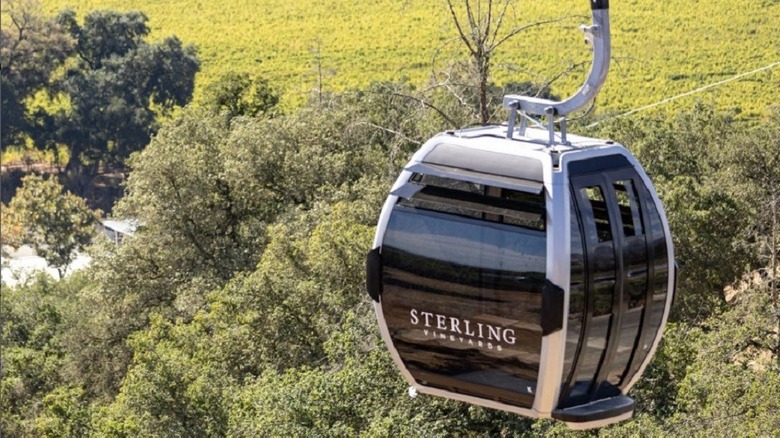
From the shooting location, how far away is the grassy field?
108 ft

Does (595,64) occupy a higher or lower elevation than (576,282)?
higher

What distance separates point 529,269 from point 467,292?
485 mm

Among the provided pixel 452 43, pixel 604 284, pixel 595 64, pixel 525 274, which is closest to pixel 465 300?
pixel 525 274

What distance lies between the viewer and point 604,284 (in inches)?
372

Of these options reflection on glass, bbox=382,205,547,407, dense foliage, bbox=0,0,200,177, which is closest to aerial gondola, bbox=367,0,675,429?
reflection on glass, bbox=382,205,547,407

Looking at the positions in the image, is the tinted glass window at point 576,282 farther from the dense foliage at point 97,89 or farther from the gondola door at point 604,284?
the dense foliage at point 97,89

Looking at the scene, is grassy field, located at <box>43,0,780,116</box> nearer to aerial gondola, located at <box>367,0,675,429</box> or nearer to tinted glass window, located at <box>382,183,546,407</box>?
aerial gondola, located at <box>367,0,675,429</box>

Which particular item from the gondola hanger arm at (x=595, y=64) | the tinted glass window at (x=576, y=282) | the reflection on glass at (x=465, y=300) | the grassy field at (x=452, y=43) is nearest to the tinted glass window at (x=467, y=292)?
the reflection on glass at (x=465, y=300)

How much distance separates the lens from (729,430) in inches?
609

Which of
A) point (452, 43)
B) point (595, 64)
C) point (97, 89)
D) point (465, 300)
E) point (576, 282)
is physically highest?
point (595, 64)

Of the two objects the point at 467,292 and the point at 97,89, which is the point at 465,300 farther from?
the point at 97,89

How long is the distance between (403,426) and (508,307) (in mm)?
7580

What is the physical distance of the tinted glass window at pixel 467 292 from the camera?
9.33 m

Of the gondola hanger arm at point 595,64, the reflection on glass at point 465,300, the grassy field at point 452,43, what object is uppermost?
the gondola hanger arm at point 595,64
